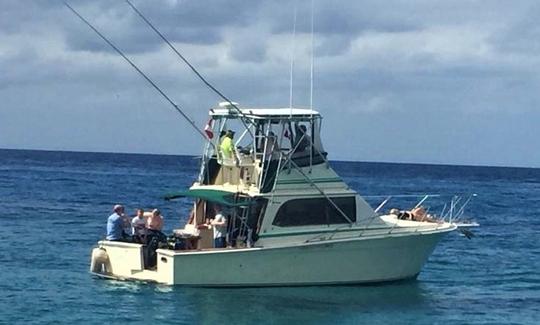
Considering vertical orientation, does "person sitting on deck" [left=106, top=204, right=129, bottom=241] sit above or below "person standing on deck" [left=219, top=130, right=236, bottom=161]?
below

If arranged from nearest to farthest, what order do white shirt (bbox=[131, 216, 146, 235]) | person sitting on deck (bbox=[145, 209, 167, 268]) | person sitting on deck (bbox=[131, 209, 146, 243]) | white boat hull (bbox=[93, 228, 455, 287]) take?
white boat hull (bbox=[93, 228, 455, 287]) < person sitting on deck (bbox=[145, 209, 167, 268]) < person sitting on deck (bbox=[131, 209, 146, 243]) < white shirt (bbox=[131, 216, 146, 235])

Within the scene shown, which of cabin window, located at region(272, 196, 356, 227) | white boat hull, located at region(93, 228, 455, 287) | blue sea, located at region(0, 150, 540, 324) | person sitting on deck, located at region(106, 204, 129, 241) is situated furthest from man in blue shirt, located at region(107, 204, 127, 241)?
cabin window, located at region(272, 196, 356, 227)

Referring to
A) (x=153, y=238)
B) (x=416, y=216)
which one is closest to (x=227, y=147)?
(x=153, y=238)

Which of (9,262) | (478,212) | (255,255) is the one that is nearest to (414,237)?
(255,255)

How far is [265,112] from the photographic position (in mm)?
26469

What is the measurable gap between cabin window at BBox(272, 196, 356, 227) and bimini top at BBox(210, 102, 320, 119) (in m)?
2.06

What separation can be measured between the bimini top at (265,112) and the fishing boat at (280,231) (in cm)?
2

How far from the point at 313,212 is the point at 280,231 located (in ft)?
3.34

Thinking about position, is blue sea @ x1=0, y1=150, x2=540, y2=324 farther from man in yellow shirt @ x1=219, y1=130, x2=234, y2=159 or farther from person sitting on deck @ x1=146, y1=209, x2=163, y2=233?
man in yellow shirt @ x1=219, y1=130, x2=234, y2=159

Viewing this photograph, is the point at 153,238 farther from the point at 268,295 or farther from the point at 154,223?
the point at 268,295

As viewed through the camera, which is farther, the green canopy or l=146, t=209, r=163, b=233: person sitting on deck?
l=146, t=209, r=163, b=233: person sitting on deck

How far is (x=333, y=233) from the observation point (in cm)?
2611

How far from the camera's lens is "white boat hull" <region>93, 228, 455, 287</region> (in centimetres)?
2519

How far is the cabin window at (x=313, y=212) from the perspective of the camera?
25.9 meters
